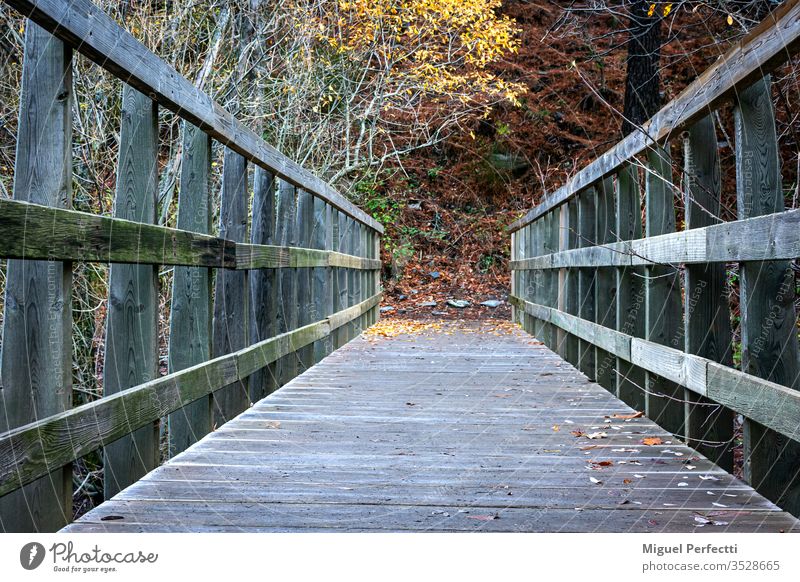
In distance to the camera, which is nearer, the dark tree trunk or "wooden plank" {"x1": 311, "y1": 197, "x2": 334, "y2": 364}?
"wooden plank" {"x1": 311, "y1": 197, "x2": 334, "y2": 364}

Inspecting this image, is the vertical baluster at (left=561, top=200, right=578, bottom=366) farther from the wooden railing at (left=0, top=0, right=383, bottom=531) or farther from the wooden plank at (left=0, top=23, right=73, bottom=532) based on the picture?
the wooden plank at (left=0, top=23, right=73, bottom=532)

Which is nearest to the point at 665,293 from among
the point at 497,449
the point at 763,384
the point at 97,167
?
the point at 497,449

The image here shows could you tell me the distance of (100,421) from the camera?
247 cm

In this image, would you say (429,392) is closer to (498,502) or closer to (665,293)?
(665,293)

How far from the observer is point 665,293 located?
3.98 meters

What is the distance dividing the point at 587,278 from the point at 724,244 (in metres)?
3.16

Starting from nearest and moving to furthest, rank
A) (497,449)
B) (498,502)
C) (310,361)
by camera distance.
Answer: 1. (498,502)
2. (497,449)
3. (310,361)

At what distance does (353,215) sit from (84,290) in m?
4.10

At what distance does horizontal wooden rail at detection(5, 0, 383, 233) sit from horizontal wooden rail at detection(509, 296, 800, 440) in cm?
238

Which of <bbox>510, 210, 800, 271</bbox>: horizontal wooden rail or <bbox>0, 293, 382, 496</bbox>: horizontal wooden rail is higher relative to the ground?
<bbox>510, 210, 800, 271</bbox>: horizontal wooden rail

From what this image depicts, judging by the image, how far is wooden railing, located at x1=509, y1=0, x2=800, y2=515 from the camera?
8.57ft

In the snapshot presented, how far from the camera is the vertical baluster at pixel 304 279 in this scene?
6.25 meters

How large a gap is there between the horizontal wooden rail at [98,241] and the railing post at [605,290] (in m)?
2.47

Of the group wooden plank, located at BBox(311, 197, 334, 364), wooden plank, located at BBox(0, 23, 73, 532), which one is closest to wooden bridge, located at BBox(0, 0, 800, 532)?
wooden plank, located at BBox(0, 23, 73, 532)
